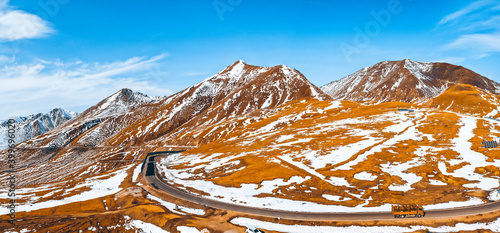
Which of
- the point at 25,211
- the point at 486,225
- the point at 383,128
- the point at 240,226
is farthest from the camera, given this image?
the point at 383,128

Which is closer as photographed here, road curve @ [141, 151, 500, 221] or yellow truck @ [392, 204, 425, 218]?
yellow truck @ [392, 204, 425, 218]

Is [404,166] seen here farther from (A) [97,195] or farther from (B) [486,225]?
(A) [97,195]

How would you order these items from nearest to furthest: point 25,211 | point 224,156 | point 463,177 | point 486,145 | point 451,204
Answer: point 451,204, point 25,211, point 463,177, point 486,145, point 224,156

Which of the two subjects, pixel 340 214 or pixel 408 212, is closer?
pixel 408 212

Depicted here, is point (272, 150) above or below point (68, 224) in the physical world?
above

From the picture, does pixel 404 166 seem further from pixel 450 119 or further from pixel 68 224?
pixel 68 224

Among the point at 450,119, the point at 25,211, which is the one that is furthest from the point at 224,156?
the point at 450,119

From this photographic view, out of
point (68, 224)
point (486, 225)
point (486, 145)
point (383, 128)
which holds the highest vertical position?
point (383, 128)

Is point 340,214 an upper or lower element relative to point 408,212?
→ lower

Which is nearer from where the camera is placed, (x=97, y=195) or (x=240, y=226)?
(x=240, y=226)

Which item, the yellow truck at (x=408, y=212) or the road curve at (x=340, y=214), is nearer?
the yellow truck at (x=408, y=212)
